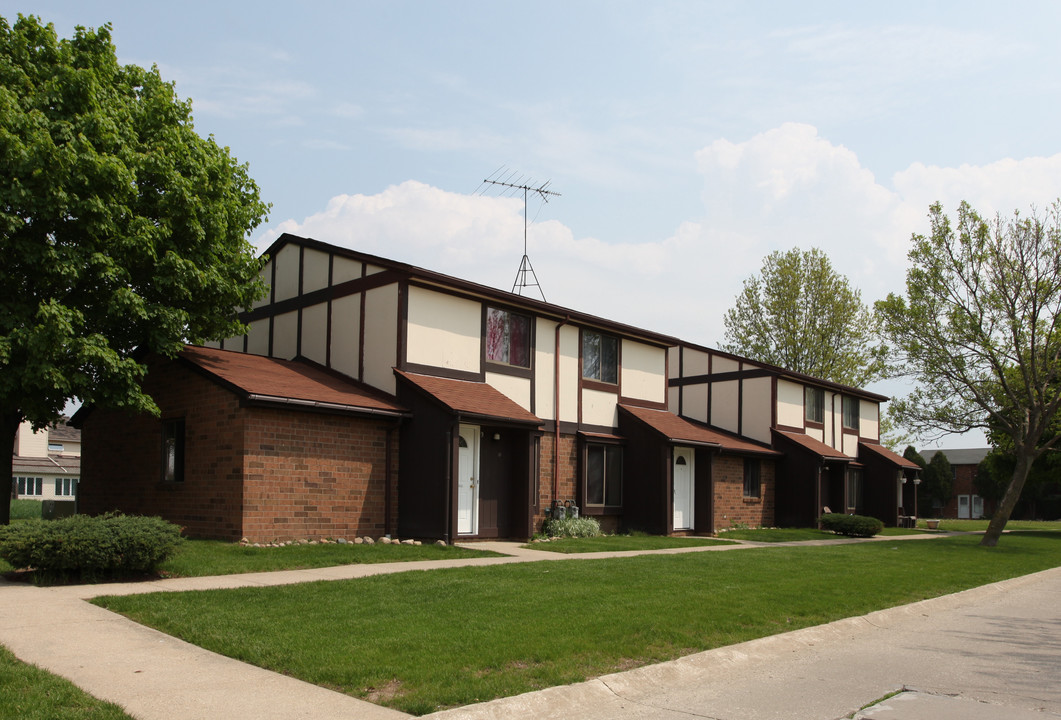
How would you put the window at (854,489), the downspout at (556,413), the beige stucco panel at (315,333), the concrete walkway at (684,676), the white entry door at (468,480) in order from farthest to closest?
the window at (854,489)
the downspout at (556,413)
the beige stucco panel at (315,333)
the white entry door at (468,480)
the concrete walkway at (684,676)

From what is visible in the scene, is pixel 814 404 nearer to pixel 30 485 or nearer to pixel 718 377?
pixel 718 377

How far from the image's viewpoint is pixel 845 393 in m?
36.9

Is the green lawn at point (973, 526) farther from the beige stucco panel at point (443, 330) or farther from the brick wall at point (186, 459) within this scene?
the brick wall at point (186, 459)

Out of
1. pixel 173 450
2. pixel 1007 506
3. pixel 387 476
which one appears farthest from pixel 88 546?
pixel 1007 506

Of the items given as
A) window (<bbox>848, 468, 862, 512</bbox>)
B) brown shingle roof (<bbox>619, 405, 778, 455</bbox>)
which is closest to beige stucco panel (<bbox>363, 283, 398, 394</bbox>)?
brown shingle roof (<bbox>619, 405, 778, 455</bbox>)

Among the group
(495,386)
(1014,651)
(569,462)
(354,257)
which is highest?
(354,257)

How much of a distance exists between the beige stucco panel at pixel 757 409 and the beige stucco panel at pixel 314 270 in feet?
54.9

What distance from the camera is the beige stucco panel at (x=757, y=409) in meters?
31.4

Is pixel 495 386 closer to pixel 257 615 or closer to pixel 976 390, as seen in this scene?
pixel 257 615

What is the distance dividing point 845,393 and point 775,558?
21.4 meters

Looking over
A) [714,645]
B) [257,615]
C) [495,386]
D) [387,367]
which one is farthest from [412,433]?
[714,645]

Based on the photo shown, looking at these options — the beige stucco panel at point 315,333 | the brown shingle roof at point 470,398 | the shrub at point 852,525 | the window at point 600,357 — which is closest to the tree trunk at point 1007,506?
the shrub at point 852,525

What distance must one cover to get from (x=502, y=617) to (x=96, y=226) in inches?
414

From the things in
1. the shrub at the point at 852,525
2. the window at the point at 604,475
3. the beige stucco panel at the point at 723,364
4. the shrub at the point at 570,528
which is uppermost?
the beige stucco panel at the point at 723,364
